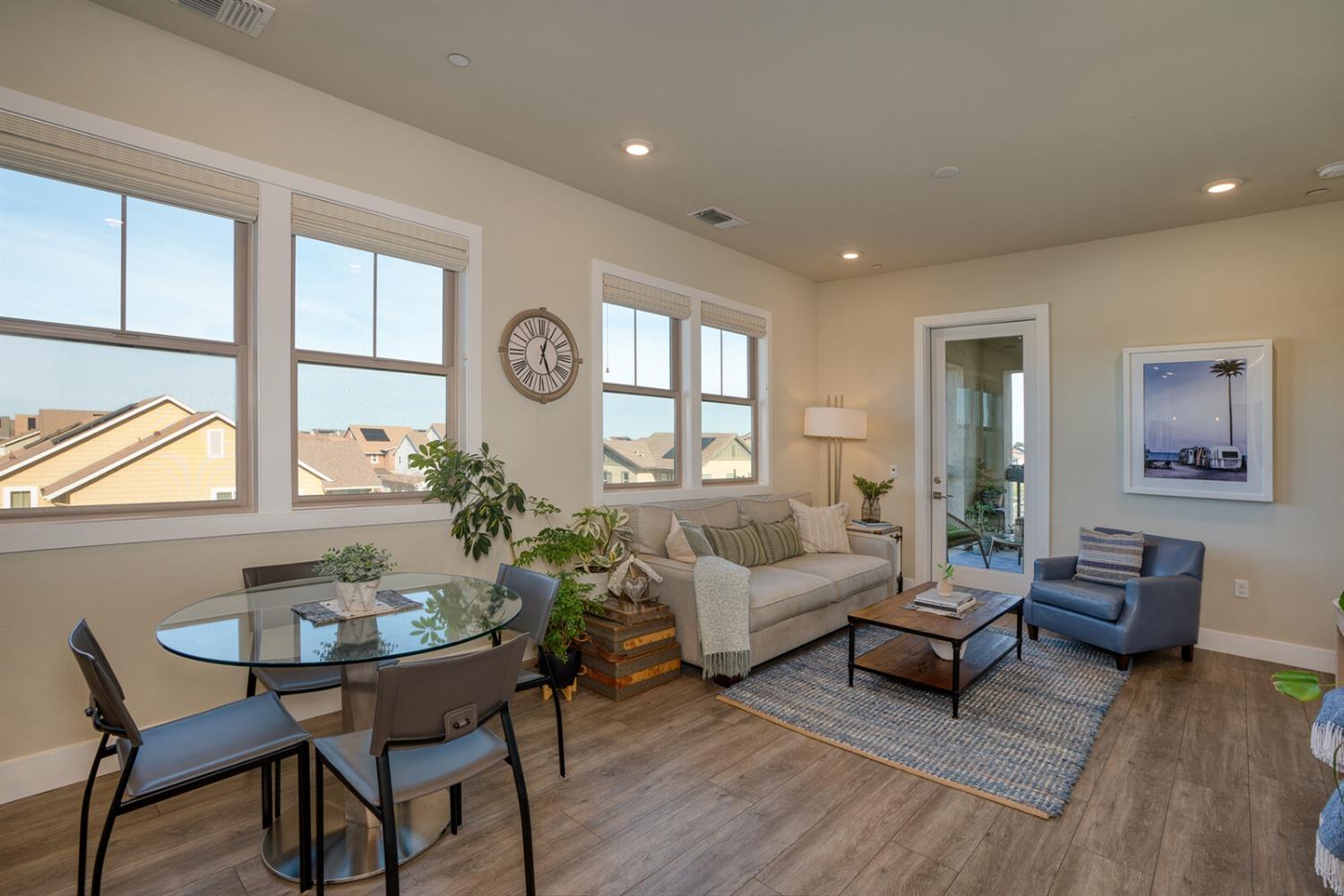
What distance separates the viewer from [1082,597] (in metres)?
3.91

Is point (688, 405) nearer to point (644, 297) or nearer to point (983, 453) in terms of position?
point (644, 297)

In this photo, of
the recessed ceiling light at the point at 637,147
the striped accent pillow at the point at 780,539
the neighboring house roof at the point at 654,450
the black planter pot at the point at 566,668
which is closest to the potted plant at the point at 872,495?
the striped accent pillow at the point at 780,539

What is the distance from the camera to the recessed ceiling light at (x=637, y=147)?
10.8ft

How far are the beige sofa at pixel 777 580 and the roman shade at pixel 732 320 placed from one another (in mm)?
1399

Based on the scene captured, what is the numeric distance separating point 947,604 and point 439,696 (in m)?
2.83

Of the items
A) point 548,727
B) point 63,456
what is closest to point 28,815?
point 63,456

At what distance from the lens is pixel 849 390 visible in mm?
5980

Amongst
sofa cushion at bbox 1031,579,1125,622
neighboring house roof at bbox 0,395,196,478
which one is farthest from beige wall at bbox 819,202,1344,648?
neighboring house roof at bbox 0,395,196,478

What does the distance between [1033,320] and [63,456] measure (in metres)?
5.91

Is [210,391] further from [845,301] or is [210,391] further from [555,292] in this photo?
[845,301]

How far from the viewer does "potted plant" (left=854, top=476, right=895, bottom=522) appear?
5.55 m

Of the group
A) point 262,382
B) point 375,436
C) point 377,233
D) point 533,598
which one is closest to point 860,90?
point 377,233

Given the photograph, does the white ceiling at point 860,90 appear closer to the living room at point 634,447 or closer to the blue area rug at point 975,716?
the living room at point 634,447

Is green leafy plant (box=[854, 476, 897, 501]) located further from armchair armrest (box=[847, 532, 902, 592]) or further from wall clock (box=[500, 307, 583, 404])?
wall clock (box=[500, 307, 583, 404])
